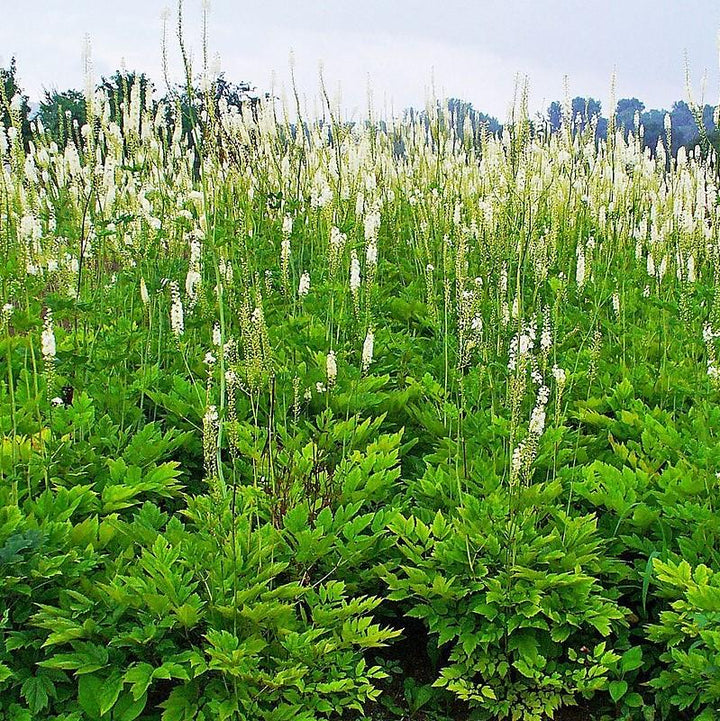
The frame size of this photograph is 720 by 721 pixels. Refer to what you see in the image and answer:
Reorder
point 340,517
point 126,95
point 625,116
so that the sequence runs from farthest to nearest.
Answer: point 625,116 → point 126,95 → point 340,517

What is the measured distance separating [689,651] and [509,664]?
63 centimetres

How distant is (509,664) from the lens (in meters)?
2.79

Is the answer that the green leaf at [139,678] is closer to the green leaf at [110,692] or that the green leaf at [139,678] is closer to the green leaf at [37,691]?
the green leaf at [110,692]

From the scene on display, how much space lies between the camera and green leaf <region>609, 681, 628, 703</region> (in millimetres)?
2654

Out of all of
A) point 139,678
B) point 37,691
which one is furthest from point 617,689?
Result: point 37,691

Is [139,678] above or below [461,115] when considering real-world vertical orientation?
below

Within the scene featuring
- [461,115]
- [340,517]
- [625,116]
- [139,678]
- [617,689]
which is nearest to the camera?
[139,678]

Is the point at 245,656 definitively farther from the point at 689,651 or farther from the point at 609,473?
the point at 609,473

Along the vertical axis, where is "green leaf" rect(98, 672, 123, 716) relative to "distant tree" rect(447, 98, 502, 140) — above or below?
below

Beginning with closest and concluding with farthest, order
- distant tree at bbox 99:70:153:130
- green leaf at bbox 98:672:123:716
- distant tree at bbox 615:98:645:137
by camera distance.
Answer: green leaf at bbox 98:672:123:716
distant tree at bbox 99:70:153:130
distant tree at bbox 615:98:645:137

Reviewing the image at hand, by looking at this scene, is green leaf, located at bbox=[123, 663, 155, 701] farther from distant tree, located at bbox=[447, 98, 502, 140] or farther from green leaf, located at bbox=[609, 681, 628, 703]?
distant tree, located at bbox=[447, 98, 502, 140]

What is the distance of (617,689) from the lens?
2.67 meters

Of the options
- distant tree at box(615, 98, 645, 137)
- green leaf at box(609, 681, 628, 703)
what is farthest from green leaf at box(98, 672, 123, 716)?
distant tree at box(615, 98, 645, 137)

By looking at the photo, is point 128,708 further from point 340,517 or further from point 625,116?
point 625,116
